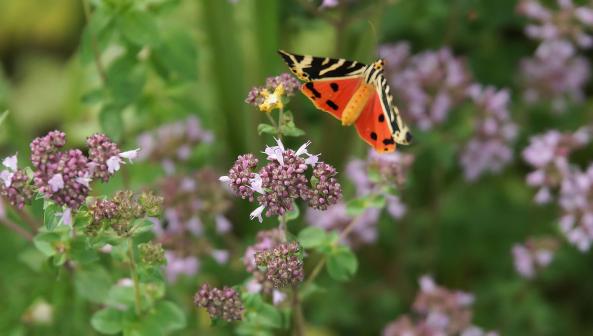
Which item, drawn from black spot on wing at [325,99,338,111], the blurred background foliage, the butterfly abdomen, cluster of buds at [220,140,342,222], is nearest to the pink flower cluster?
the blurred background foliage

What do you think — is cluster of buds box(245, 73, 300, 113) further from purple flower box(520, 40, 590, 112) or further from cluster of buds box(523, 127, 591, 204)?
purple flower box(520, 40, 590, 112)

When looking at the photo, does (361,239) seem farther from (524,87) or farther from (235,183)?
(235,183)

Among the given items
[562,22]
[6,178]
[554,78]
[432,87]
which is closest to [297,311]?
[6,178]

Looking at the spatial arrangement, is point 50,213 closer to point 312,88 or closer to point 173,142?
point 312,88

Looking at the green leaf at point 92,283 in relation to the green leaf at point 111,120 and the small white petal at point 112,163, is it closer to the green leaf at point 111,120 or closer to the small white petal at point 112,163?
the green leaf at point 111,120

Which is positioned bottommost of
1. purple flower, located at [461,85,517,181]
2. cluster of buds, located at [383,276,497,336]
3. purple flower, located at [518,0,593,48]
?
cluster of buds, located at [383,276,497,336]

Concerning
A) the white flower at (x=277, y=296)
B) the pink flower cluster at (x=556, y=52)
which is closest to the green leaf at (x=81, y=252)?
the white flower at (x=277, y=296)
